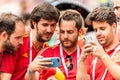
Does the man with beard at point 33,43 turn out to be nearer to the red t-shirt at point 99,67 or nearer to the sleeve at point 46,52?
the sleeve at point 46,52

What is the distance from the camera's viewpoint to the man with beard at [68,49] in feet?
26.5

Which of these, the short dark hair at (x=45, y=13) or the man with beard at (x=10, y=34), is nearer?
the man with beard at (x=10, y=34)

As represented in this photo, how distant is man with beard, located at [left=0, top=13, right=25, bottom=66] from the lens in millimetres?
7961

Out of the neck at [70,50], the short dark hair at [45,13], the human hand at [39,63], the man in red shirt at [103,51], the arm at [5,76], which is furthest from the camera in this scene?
the short dark hair at [45,13]

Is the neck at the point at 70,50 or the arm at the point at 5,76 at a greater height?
the neck at the point at 70,50

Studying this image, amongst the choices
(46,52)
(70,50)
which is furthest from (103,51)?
(46,52)

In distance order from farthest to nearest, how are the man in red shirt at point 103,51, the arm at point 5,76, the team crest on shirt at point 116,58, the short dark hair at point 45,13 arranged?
the short dark hair at point 45,13 < the arm at point 5,76 < the team crest on shirt at point 116,58 < the man in red shirt at point 103,51

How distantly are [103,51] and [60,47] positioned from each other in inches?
38.2

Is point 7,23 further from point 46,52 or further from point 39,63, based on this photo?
point 39,63

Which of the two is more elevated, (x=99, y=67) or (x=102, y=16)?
(x=102, y=16)

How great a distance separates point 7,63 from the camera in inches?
319

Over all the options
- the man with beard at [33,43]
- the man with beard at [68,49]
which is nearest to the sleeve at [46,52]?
the man with beard at [68,49]

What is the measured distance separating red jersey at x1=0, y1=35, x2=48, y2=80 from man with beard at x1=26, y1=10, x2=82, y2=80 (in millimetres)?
235

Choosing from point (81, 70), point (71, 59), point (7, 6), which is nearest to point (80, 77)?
point (81, 70)
